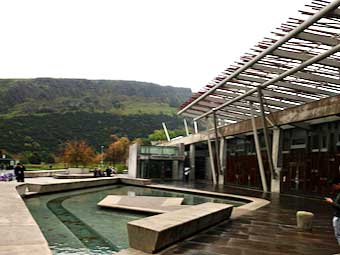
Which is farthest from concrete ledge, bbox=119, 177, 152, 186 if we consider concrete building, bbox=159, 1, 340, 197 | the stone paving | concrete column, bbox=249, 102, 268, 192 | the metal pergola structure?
the stone paving

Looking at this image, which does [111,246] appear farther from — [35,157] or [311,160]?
[35,157]

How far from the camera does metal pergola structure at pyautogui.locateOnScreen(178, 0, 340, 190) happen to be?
14.2m

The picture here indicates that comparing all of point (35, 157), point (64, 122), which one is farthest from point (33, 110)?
point (35, 157)

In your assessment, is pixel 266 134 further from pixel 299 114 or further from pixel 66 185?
pixel 66 185

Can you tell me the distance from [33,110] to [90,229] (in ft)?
377

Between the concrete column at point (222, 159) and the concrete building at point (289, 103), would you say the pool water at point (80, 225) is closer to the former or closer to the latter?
the concrete building at point (289, 103)

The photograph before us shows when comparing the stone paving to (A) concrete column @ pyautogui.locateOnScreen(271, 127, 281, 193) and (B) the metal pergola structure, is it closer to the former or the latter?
(B) the metal pergola structure

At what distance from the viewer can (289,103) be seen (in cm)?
2527

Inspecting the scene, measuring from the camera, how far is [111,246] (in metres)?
9.46

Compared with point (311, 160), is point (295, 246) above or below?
below

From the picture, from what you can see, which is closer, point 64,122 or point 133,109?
point 64,122

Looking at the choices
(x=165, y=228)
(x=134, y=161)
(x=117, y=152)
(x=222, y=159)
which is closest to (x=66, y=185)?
(x=222, y=159)

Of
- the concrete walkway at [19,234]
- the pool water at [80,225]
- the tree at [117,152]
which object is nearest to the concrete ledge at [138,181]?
the pool water at [80,225]

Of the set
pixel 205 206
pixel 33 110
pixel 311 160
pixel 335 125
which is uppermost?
pixel 33 110
